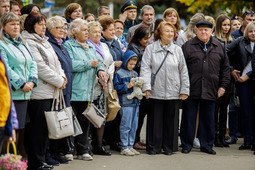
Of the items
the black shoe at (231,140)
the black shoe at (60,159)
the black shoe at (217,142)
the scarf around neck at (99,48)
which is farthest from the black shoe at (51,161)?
the black shoe at (231,140)

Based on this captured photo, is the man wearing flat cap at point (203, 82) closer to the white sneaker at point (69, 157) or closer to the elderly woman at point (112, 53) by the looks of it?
the elderly woman at point (112, 53)

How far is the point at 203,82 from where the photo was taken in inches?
346

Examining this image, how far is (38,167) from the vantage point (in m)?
7.00

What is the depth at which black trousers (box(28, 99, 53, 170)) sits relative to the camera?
6.94 meters

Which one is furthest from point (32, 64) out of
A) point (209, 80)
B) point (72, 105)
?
point (209, 80)

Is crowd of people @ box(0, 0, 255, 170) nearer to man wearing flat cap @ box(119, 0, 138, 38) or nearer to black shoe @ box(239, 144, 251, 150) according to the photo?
black shoe @ box(239, 144, 251, 150)

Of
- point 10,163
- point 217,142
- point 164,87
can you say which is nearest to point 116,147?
point 164,87

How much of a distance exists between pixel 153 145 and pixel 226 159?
1279 mm

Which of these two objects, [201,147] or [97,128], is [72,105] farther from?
[201,147]

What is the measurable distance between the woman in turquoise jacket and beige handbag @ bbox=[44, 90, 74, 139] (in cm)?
40

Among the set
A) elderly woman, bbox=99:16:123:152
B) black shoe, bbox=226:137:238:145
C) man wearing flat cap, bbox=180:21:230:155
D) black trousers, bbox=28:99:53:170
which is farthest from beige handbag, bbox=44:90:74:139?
black shoe, bbox=226:137:238:145

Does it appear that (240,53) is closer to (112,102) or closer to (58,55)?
(112,102)

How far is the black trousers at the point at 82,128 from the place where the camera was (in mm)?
7914

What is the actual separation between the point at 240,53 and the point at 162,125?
219cm
